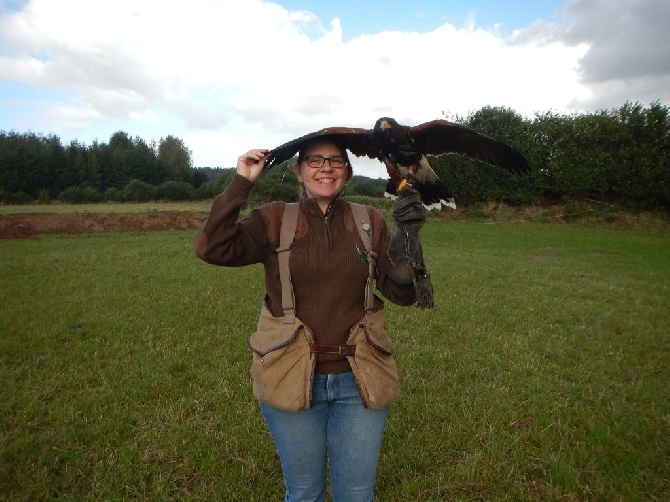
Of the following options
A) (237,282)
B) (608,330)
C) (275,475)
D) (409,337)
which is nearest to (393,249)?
(275,475)

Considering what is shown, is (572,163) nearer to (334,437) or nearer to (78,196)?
(334,437)

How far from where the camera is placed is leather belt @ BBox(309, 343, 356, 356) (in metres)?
2.20

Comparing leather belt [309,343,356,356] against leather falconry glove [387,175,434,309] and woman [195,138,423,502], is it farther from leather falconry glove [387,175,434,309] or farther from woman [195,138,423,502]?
leather falconry glove [387,175,434,309]

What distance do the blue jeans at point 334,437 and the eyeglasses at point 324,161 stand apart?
1.10 metres

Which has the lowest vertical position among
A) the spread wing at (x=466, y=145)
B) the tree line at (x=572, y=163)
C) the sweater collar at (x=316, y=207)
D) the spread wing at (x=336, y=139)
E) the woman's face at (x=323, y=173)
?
the sweater collar at (x=316, y=207)

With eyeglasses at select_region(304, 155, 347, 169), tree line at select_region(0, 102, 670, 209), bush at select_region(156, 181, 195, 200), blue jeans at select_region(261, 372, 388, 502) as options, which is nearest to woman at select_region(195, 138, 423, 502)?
blue jeans at select_region(261, 372, 388, 502)

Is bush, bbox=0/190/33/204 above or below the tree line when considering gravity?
below

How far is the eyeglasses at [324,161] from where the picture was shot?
2424 millimetres

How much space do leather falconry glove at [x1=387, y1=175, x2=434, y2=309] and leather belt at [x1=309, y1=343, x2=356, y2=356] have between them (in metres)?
0.42

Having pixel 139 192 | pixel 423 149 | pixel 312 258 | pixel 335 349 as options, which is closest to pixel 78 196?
pixel 139 192

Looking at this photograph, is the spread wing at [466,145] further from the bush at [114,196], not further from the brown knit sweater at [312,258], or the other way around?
the bush at [114,196]

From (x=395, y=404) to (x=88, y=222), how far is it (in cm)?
2401

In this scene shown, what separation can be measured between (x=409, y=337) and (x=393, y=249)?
4.54m

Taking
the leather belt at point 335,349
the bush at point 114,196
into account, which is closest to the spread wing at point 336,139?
the leather belt at point 335,349
